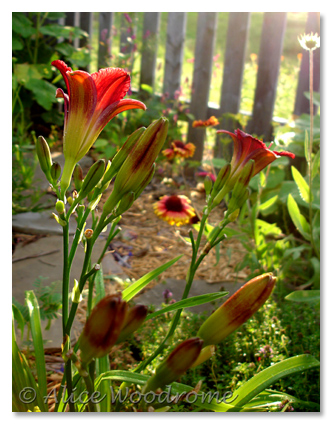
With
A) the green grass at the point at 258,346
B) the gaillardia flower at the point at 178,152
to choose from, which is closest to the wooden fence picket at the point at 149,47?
the gaillardia flower at the point at 178,152

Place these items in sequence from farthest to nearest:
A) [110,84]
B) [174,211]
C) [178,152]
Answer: [178,152], [174,211], [110,84]

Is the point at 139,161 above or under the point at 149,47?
under

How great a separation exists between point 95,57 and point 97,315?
2888 millimetres

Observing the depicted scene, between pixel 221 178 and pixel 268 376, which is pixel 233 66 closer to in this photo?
pixel 221 178

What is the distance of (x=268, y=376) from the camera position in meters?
0.75

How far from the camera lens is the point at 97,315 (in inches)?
20.6

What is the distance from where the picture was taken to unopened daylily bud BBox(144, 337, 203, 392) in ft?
1.78

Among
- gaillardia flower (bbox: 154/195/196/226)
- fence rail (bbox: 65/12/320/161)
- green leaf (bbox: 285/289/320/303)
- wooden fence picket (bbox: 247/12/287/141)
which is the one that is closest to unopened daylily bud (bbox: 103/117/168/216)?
green leaf (bbox: 285/289/320/303)

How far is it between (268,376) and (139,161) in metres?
0.44

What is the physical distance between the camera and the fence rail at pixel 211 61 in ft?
A: 7.25

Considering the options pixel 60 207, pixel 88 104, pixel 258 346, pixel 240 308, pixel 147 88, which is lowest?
pixel 258 346

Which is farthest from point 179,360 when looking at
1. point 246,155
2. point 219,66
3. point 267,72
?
point 219,66

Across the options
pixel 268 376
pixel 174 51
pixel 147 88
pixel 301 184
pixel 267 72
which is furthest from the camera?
pixel 147 88

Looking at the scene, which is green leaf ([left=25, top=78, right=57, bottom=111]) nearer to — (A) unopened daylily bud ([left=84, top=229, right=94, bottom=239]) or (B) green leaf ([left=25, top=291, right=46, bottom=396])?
(B) green leaf ([left=25, top=291, right=46, bottom=396])
